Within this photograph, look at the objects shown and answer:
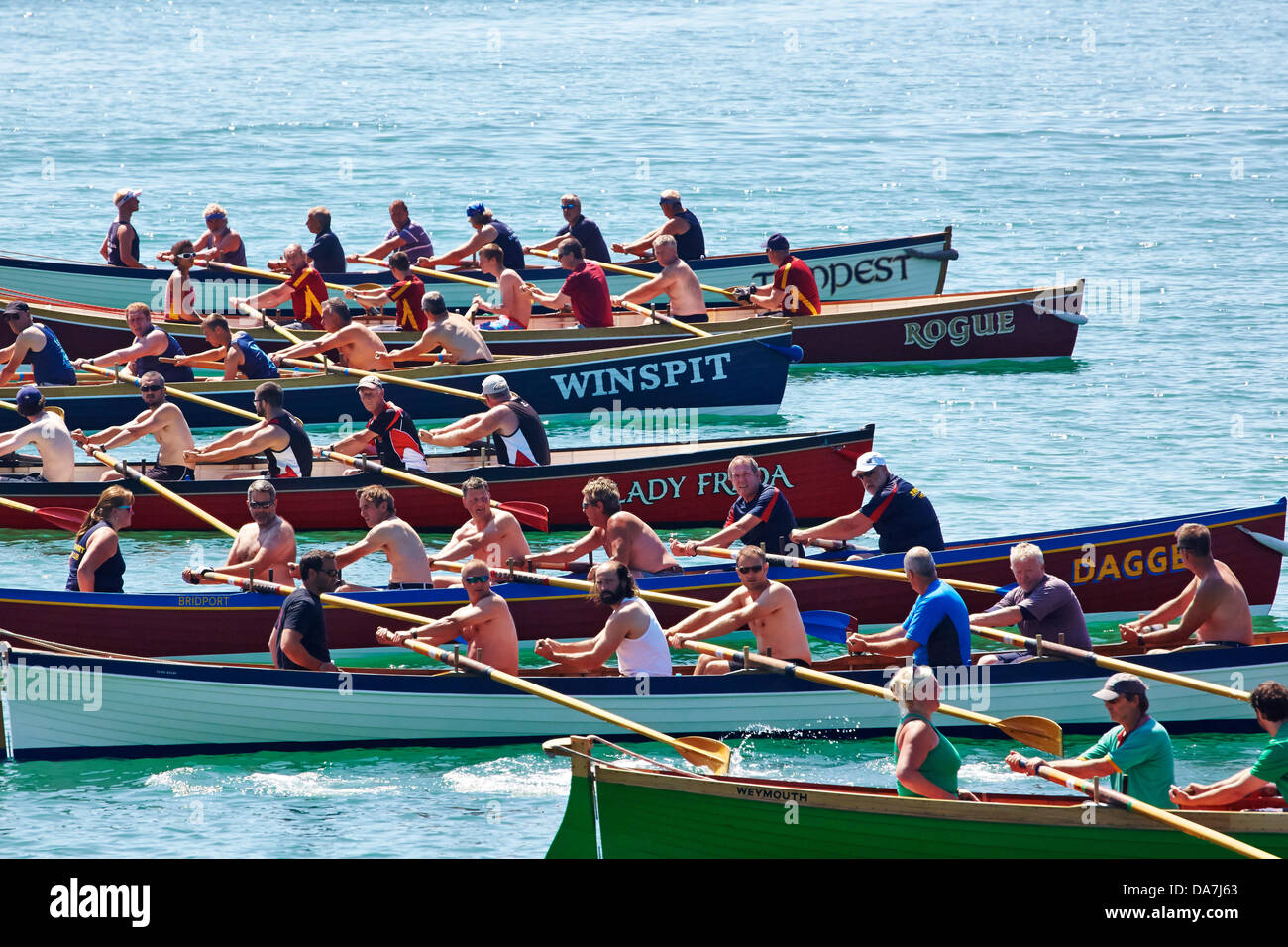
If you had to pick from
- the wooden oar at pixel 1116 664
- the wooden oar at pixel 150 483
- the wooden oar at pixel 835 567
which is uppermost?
the wooden oar at pixel 150 483

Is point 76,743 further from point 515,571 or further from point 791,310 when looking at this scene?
point 791,310

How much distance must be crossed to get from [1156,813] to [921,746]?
1.52m

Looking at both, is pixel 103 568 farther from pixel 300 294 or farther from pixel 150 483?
pixel 300 294

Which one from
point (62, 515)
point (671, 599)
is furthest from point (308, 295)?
point (671, 599)

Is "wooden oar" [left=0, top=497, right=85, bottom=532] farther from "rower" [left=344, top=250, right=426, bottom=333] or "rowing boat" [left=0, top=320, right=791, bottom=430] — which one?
"rower" [left=344, top=250, right=426, bottom=333]

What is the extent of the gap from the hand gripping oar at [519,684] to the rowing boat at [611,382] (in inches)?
291

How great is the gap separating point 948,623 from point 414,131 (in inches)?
1664

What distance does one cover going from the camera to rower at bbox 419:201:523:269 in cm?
2647

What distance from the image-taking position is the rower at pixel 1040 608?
13922 millimetres

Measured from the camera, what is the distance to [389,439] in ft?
62.7

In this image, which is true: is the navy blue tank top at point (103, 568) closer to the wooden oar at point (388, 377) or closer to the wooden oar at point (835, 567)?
the wooden oar at point (835, 567)

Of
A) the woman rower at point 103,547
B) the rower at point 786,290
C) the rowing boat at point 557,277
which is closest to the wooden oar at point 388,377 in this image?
the rowing boat at point 557,277

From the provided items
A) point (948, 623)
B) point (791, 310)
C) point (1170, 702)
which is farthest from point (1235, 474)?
point (948, 623)

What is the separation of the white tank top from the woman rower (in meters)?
4.77
